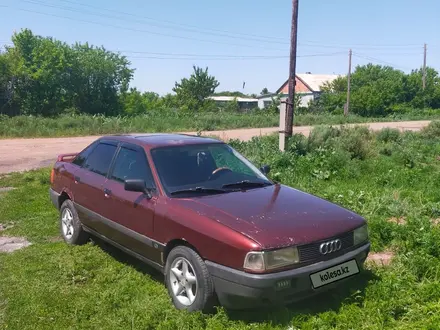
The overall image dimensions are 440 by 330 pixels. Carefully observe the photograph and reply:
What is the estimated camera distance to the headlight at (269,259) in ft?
11.2

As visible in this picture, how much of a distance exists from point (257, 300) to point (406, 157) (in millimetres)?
10412

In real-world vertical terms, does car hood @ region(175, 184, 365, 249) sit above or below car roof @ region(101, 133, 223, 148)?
below

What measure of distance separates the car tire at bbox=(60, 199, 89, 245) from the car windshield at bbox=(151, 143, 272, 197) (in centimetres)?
179

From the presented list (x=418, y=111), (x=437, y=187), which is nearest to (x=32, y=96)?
(x=437, y=187)

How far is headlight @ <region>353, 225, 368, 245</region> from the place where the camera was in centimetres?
401

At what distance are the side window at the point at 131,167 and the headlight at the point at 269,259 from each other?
1497mm

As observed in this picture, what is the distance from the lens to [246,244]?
11.3ft

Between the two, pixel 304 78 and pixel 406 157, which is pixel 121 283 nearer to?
pixel 406 157

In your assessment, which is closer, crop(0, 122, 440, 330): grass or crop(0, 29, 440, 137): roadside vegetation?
crop(0, 122, 440, 330): grass

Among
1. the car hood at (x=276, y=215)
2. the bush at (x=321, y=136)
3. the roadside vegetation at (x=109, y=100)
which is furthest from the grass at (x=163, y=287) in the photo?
the roadside vegetation at (x=109, y=100)

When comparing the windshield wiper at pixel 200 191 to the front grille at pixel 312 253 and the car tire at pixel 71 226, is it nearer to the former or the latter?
the front grille at pixel 312 253

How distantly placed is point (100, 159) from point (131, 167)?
83 centimetres

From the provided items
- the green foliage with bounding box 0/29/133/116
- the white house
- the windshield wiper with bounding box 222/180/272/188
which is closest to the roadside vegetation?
the green foliage with bounding box 0/29/133/116

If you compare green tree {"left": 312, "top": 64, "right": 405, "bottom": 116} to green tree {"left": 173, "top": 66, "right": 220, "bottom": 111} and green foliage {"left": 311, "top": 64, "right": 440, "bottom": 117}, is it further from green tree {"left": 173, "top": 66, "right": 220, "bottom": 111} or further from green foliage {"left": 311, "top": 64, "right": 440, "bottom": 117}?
green tree {"left": 173, "top": 66, "right": 220, "bottom": 111}
